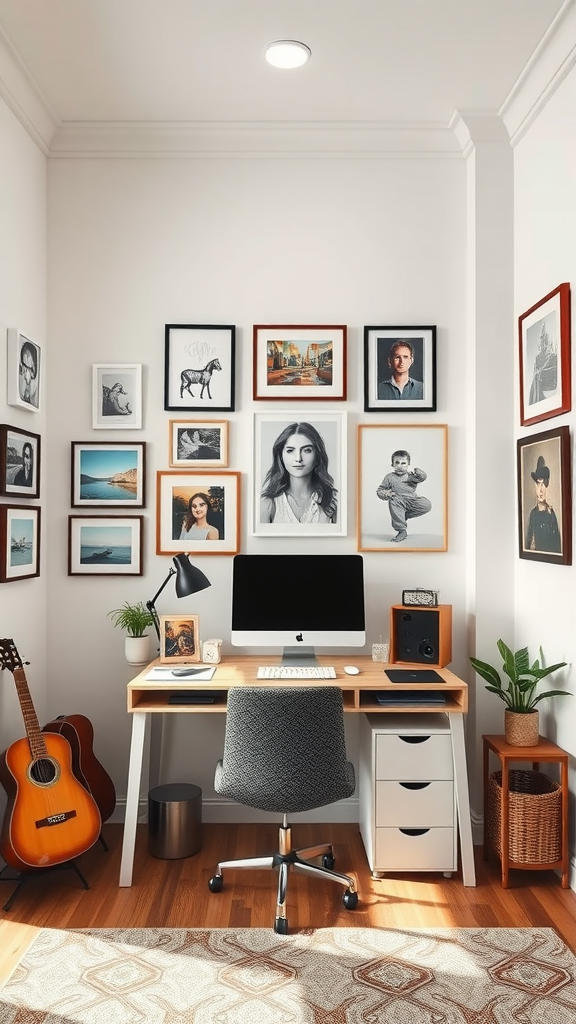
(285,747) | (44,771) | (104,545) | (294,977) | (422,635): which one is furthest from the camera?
(104,545)

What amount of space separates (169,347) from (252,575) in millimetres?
1093

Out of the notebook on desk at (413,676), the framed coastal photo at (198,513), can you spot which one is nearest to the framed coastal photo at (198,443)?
the framed coastal photo at (198,513)

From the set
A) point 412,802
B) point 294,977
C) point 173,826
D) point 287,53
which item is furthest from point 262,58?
point 294,977

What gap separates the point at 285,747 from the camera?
7.90 feet

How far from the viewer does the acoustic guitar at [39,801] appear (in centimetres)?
255

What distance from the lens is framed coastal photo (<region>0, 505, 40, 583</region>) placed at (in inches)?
112

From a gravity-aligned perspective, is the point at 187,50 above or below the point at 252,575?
above

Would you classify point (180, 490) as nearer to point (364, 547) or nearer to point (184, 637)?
point (184, 637)

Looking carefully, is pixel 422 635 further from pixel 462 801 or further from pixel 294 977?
pixel 294 977

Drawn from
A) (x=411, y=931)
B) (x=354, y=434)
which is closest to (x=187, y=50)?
(x=354, y=434)

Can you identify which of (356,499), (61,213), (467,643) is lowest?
(467,643)

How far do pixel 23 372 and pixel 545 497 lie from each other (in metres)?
2.12

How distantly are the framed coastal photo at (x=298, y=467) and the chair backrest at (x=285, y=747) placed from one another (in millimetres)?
1097

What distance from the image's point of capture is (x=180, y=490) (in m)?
3.37
